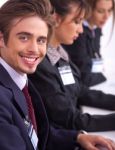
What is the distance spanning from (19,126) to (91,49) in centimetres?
135

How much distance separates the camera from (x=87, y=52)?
7.25ft

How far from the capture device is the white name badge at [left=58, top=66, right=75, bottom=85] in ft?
5.18

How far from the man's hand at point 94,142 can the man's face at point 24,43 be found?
353 mm

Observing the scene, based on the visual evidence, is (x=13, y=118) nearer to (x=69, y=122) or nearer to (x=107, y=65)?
(x=69, y=122)

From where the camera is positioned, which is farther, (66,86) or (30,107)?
(66,86)

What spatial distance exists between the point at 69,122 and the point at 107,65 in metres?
1.16

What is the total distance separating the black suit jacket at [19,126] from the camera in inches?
34.6

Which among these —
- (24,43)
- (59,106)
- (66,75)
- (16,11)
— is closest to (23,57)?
(24,43)

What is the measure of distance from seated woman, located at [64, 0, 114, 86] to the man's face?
0.93m

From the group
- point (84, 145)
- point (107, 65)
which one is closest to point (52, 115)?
point (84, 145)

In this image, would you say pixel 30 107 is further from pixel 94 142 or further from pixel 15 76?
pixel 94 142

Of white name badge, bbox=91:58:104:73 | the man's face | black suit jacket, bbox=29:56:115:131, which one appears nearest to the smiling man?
the man's face

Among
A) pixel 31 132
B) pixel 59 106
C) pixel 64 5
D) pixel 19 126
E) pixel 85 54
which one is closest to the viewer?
pixel 19 126

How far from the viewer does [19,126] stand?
0.99 meters
